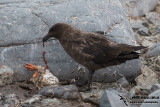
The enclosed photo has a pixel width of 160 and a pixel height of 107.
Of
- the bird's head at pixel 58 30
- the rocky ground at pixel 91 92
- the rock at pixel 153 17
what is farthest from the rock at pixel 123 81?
the rock at pixel 153 17

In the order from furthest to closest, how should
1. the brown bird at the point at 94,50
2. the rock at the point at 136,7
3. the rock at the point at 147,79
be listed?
the rock at the point at 136,7
the rock at the point at 147,79
the brown bird at the point at 94,50

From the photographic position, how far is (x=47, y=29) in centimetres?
590

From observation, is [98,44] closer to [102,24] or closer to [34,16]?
[102,24]

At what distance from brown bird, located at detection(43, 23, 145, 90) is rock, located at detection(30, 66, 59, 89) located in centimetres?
52

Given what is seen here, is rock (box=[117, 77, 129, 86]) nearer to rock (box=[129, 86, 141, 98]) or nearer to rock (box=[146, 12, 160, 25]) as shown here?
rock (box=[129, 86, 141, 98])

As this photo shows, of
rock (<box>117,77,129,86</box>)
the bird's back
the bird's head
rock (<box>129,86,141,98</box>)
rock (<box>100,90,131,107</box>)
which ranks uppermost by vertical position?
the bird's head

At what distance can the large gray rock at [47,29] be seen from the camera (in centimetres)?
563

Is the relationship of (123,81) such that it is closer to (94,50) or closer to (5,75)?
(94,50)

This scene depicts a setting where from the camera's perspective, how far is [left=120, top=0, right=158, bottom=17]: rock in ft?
32.2

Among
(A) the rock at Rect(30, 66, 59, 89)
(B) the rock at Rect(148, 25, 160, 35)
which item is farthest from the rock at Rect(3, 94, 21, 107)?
(B) the rock at Rect(148, 25, 160, 35)

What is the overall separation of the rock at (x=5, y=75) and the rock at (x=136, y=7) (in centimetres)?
545

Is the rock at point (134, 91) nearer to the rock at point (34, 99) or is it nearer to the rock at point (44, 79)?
the rock at point (44, 79)

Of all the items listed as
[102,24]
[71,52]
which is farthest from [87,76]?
[102,24]

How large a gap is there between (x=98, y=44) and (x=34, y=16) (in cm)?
148
